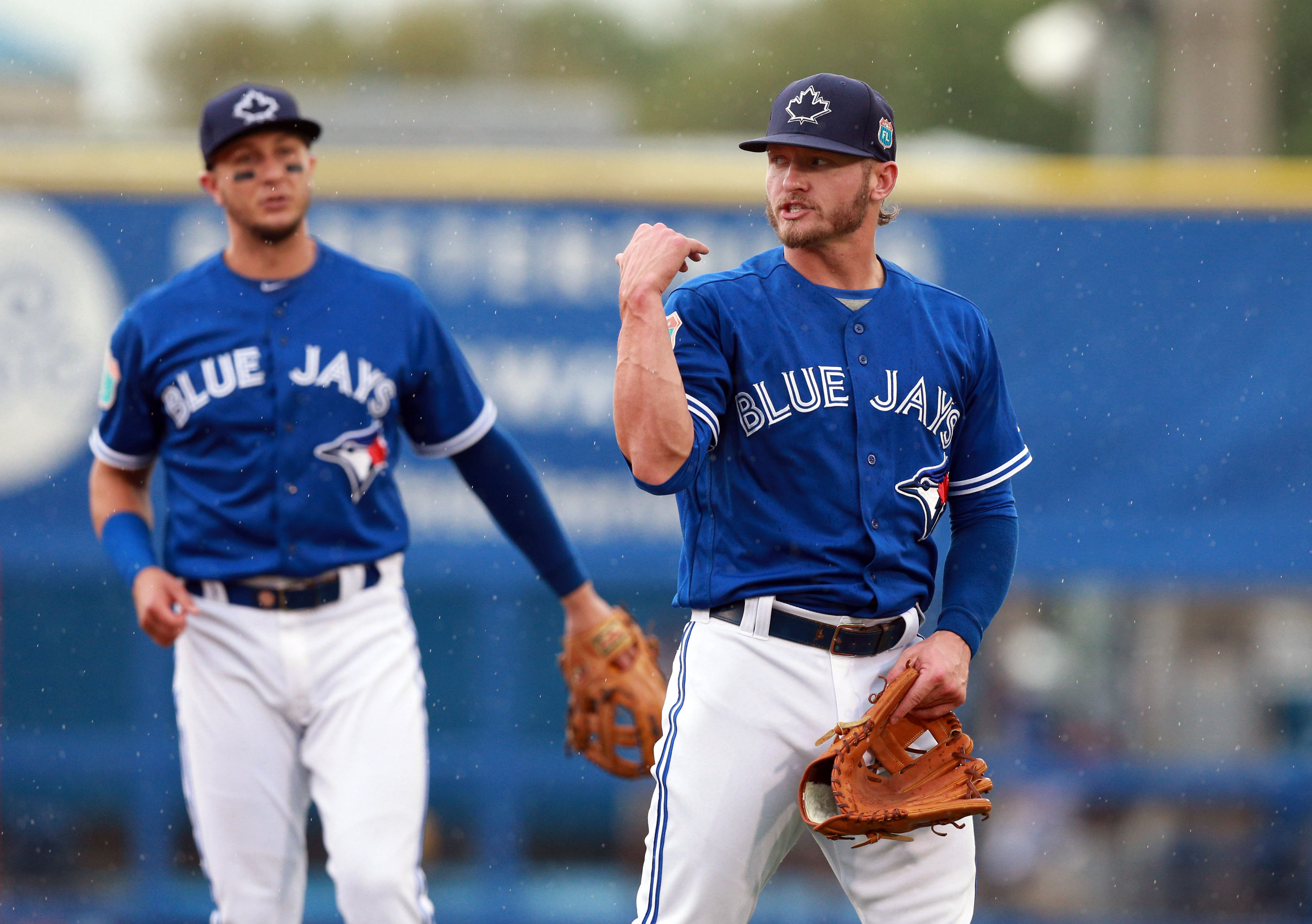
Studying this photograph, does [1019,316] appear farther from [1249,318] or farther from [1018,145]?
[1018,145]

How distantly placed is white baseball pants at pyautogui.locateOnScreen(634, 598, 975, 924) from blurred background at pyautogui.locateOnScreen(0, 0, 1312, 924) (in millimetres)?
4803

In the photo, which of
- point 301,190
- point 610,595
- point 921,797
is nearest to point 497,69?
point 610,595

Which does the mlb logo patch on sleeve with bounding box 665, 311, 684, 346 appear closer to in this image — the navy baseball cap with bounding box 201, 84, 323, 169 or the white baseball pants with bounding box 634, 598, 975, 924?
the white baseball pants with bounding box 634, 598, 975, 924

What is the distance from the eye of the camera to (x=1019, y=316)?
24.3ft

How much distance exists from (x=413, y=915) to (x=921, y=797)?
1.11 m

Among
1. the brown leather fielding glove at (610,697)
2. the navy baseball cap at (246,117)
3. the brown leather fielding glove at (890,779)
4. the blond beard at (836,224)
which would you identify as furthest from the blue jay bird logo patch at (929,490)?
the navy baseball cap at (246,117)

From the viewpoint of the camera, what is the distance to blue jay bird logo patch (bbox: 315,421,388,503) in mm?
3324

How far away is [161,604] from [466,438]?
760 millimetres

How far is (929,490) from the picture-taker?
2.72 metres

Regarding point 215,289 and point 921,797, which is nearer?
point 921,797

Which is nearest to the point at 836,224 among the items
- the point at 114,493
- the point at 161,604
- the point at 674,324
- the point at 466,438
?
the point at 674,324

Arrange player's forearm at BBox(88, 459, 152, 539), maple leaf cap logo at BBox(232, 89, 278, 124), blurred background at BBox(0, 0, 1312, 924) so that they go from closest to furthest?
maple leaf cap logo at BBox(232, 89, 278, 124) < player's forearm at BBox(88, 459, 152, 539) < blurred background at BBox(0, 0, 1312, 924)

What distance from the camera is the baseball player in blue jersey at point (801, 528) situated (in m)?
2.56

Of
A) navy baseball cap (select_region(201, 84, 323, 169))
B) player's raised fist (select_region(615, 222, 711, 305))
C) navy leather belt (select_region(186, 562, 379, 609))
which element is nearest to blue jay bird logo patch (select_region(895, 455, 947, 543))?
player's raised fist (select_region(615, 222, 711, 305))
